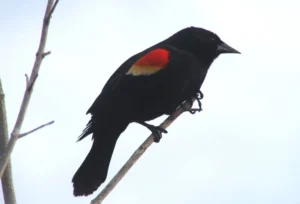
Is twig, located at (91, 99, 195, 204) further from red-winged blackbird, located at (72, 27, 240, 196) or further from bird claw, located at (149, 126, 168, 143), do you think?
red-winged blackbird, located at (72, 27, 240, 196)

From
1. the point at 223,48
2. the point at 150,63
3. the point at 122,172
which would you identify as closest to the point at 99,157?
the point at 150,63

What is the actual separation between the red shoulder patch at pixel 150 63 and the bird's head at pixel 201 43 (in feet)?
1.37

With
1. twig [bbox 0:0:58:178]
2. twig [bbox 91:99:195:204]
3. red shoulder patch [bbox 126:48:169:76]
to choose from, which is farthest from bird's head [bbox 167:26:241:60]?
twig [bbox 0:0:58:178]

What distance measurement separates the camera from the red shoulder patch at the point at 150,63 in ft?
17.4

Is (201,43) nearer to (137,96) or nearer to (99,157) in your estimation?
(137,96)

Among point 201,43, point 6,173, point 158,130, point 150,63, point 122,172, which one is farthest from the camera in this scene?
point 201,43

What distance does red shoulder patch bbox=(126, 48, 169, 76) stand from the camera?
208 inches

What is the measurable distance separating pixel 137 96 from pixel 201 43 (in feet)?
2.87

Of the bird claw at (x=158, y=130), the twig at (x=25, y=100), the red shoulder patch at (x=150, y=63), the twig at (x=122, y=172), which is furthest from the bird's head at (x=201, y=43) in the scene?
the twig at (x=25, y=100)

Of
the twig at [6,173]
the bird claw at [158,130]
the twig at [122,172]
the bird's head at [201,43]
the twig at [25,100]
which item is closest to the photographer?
the twig at [25,100]

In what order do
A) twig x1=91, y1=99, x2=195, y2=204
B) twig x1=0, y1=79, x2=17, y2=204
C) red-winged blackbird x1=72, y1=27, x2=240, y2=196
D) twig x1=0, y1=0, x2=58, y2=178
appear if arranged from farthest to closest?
1. red-winged blackbird x1=72, y1=27, x2=240, y2=196
2. twig x1=91, y1=99, x2=195, y2=204
3. twig x1=0, y1=79, x2=17, y2=204
4. twig x1=0, y1=0, x2=58, y2=178

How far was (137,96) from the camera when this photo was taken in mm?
5359

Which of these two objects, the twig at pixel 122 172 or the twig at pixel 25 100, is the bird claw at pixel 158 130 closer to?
the twig at pixel 122 172

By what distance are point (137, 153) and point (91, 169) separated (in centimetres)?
171
